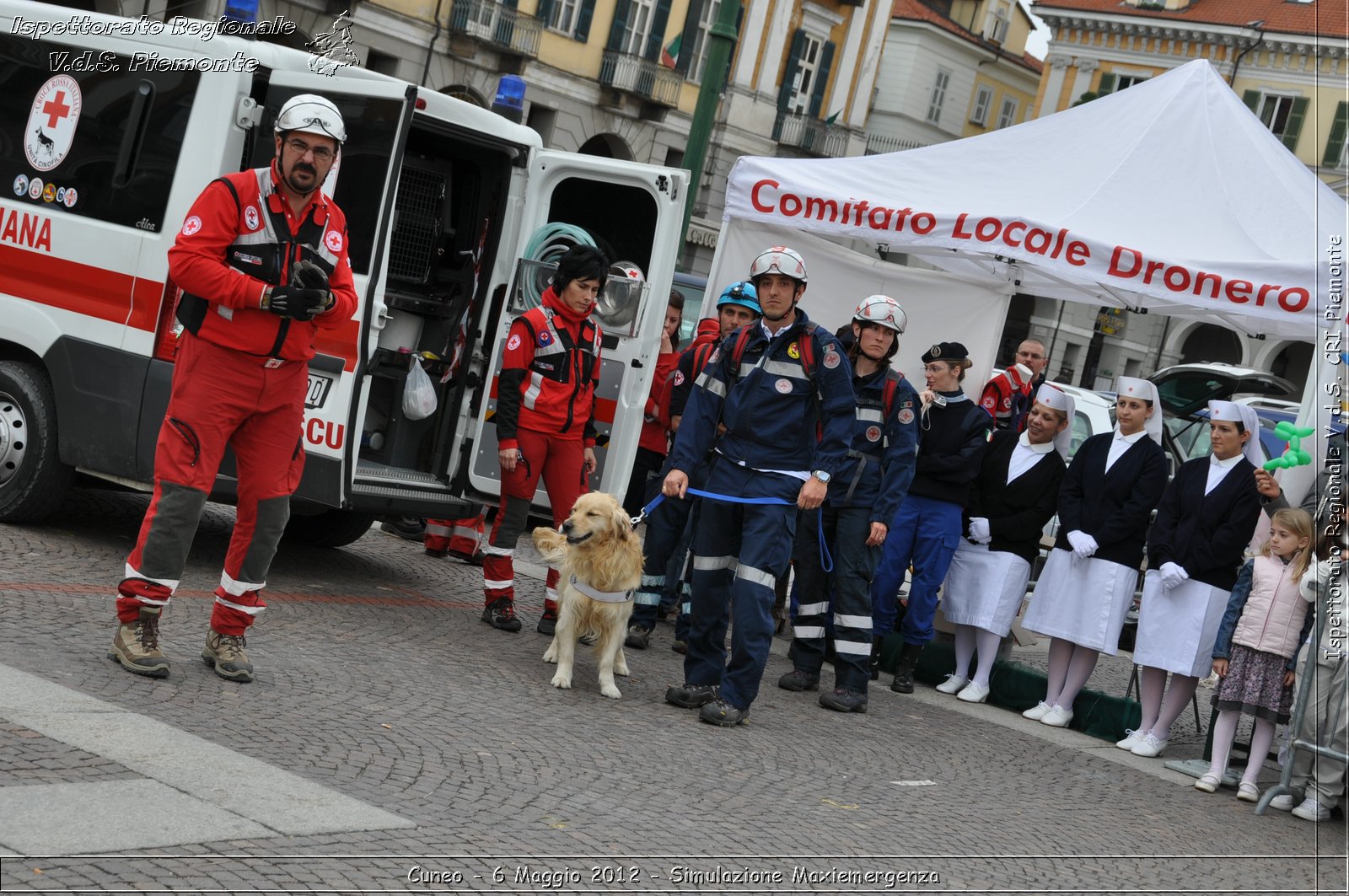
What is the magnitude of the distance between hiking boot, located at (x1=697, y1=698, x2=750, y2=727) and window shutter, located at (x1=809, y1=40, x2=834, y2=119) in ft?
129

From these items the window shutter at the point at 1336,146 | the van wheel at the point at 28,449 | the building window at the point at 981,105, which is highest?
the building window at the point at 981,105

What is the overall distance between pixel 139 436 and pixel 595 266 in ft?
8.26

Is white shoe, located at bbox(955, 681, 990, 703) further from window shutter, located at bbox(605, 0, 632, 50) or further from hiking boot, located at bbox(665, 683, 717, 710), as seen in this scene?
Result: window shutter, located at bbox(605, 0, 632, 50)

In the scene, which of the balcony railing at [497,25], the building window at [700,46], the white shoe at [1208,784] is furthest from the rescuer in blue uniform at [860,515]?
the building window at [700,46]

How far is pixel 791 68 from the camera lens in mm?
43156

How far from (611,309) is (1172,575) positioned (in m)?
3.65

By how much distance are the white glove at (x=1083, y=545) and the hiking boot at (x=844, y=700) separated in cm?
167

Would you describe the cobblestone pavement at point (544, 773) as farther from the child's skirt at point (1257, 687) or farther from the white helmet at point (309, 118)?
the white helmet at point (309, 118)

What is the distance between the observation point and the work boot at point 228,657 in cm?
618

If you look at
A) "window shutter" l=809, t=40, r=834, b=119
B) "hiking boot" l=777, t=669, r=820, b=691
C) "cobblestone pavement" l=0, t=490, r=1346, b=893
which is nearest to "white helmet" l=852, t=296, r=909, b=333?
"hiking boot" l=777, t=669, r=820, b=691

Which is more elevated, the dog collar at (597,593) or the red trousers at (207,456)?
the red trousers at (207,456)

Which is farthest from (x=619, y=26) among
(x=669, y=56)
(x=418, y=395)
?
(x=418, y=395)

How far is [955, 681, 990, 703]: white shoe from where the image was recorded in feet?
31.5

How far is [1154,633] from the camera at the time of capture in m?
8.87
